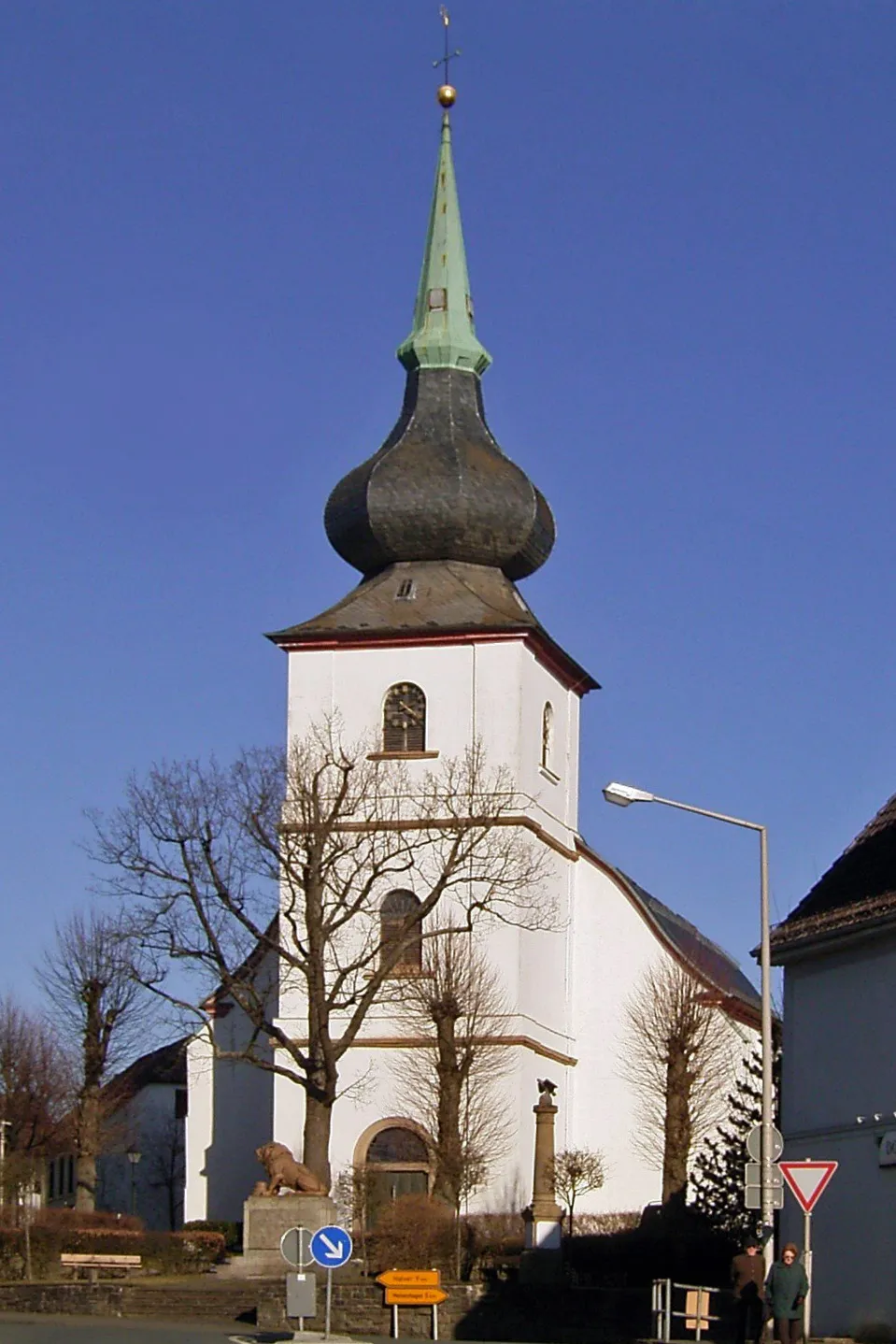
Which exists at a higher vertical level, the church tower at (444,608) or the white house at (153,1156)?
the church tower at (444,608)

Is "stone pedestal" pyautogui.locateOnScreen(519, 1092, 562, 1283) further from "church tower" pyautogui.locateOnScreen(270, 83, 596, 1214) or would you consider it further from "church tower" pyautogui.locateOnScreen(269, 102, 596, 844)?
"church tower" pyautogui.locateOnScreen(269, 102, 596, 844)

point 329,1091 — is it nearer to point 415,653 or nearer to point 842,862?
point 415,653

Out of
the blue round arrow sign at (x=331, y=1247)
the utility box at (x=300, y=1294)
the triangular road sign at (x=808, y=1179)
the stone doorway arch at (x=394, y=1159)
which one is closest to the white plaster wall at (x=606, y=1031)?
the stone doorway arch at (x=394, y=1159)

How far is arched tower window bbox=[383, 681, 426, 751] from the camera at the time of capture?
52.6 meters

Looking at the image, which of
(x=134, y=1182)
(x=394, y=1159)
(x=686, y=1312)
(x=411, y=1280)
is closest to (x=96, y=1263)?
(x=411, y=1280)

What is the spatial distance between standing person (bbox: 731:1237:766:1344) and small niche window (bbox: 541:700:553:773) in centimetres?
2806

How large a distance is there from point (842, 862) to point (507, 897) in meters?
21.4

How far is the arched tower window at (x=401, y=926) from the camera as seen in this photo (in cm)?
5025

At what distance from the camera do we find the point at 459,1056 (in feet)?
163

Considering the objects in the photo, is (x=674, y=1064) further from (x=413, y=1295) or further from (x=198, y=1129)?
(x=413, y=1295)

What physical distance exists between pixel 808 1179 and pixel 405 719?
29.8 meters

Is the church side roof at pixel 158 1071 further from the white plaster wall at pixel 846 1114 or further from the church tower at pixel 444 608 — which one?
the white plaster wall at pixel 846 1114

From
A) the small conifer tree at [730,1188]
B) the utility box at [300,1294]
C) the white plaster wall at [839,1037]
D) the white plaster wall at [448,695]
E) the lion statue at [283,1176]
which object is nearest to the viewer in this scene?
the utility box at [300,1294]

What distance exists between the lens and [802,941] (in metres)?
30.0
